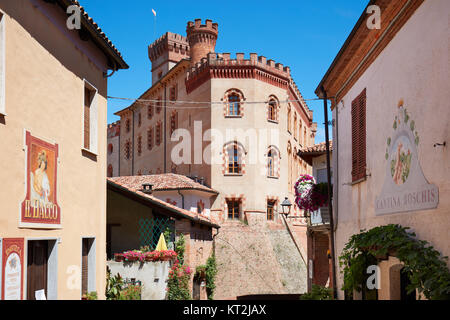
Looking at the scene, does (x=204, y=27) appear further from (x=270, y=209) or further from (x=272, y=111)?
(x=270, y=209)

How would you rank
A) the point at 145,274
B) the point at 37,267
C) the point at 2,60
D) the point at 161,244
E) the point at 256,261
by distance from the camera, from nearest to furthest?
the point at 2,60 < the point at 37,267 < the point at 145,274 < the point at 161,244 < the point at 256,261

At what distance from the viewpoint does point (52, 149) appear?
892cm

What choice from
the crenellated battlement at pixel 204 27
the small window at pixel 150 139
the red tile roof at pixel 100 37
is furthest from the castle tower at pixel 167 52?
the red tile roof at pixel 100 37

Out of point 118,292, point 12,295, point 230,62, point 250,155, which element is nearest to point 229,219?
point 250,155

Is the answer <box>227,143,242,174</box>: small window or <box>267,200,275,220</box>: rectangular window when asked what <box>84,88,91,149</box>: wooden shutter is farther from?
<box>267,200,275,220</box>: rectangular window

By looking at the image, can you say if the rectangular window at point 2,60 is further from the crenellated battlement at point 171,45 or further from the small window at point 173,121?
the crenellated battlement at point 171,45

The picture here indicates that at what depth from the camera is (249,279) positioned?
29672 millimetres

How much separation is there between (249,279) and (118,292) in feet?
57.9

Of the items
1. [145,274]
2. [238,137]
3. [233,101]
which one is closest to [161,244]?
[145,274]

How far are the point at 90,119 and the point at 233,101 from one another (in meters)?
22.2

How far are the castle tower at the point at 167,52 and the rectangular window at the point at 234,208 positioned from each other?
24529 millimetres

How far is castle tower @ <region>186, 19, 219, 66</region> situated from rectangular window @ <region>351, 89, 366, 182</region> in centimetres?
2624

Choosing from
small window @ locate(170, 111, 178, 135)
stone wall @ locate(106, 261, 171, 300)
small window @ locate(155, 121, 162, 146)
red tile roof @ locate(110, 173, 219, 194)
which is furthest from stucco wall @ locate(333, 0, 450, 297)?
small window @ locate(155, 121, 162, 146)

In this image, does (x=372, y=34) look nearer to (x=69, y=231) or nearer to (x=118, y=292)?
(x=69, y=231)
